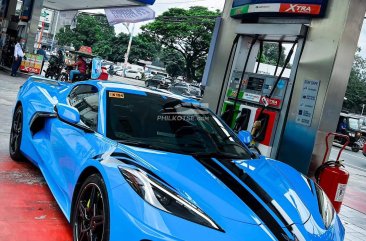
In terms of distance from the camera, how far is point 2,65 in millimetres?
20344

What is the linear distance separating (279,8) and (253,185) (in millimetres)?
4247

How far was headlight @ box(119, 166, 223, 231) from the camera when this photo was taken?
7.43 ft

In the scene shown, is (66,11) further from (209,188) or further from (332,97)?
(209,188)

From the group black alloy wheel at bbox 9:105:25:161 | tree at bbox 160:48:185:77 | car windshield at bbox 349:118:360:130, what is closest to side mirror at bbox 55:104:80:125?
black alloy wheel at bbox 9:105:25:161

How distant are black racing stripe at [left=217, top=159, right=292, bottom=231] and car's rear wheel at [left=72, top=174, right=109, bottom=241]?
0.97 meters

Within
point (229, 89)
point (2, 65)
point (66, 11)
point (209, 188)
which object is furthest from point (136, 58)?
point (209, 188)

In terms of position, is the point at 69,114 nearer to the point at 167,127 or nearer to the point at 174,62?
the point at 167,127

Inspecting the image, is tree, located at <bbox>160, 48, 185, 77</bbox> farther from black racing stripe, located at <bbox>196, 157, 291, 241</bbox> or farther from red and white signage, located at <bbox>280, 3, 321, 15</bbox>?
black racing stripe, located at <bbox>196, 157, 291, 241</bbox>

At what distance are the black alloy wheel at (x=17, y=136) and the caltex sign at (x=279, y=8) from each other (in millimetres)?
4069

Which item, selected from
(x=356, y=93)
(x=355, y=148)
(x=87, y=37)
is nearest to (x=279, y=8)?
(x=355, y=148)

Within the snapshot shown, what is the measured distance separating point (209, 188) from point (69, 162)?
52.3 inches

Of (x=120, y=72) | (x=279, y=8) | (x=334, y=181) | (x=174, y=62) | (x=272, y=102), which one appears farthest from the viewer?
(x=174, y=62)

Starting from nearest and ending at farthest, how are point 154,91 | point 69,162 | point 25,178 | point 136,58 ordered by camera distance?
1. point 69,162
2. point 154,91
3. point 25,178
4. point 136,58

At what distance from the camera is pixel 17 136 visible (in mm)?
4934
